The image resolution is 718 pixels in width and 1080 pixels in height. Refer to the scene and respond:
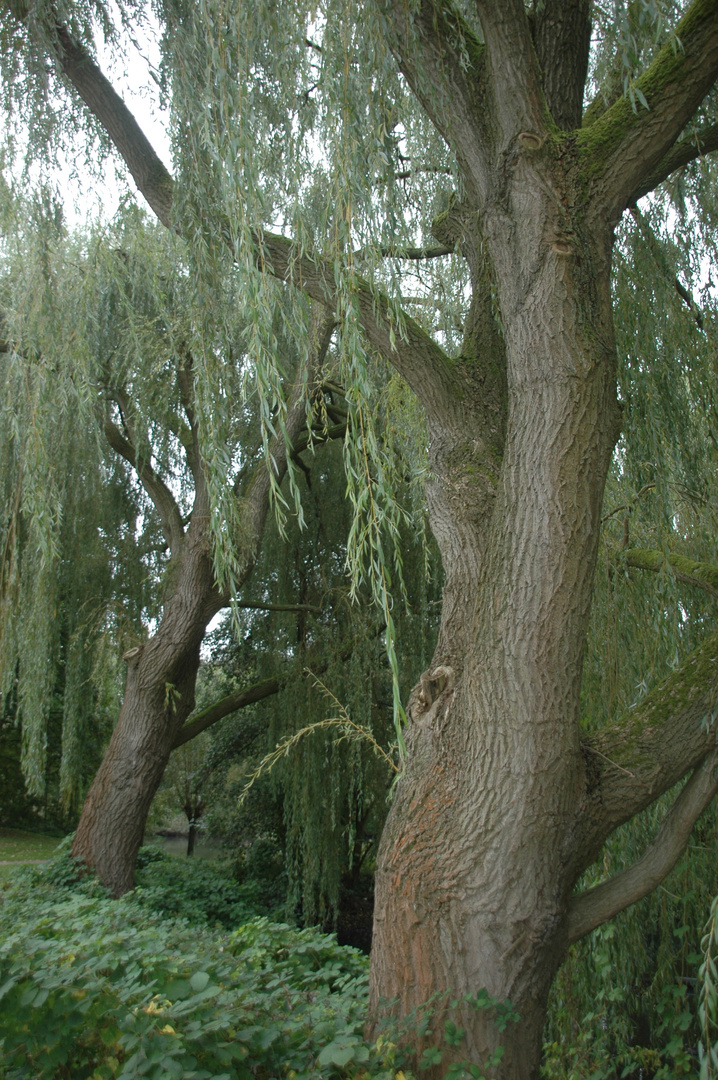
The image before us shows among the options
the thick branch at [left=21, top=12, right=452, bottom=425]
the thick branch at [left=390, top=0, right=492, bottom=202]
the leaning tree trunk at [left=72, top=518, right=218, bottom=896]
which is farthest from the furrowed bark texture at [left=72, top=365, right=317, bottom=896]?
the thick branch at [left=390, top=0, right=492, bottom=202]

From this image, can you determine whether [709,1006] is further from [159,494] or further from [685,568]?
[159,494]

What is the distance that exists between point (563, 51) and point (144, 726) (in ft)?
14.8

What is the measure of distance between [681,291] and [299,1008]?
3171 millimetres

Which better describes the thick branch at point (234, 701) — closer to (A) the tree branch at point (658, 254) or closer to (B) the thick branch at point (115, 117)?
(B) the thick branch at point (115, 117)

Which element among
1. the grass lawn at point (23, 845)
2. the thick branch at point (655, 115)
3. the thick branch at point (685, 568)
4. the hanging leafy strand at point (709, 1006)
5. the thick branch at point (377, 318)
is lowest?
the grass lawn at point (23, 845)

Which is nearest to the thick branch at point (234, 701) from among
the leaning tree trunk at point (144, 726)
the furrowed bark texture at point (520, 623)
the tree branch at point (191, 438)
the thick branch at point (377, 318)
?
the leaning tree trunk at point (144, 726)

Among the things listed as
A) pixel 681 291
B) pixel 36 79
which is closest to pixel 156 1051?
pixel 681 291

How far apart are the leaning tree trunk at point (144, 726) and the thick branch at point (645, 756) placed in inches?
133

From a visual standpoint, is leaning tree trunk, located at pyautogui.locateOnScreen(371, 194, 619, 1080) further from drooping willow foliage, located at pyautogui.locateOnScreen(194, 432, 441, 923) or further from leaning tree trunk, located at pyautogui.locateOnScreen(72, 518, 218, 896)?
leaning tree trunk, located at pyautogui.locateOnScreen(72, 518, 218, 896)

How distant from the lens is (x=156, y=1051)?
1635 millimetres

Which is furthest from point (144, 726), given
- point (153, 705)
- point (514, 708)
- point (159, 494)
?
point (514, 708)

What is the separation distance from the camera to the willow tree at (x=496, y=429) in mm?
2092

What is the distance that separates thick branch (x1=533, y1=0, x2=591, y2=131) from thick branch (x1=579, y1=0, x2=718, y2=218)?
0.41 m

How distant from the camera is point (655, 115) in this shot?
233cm
